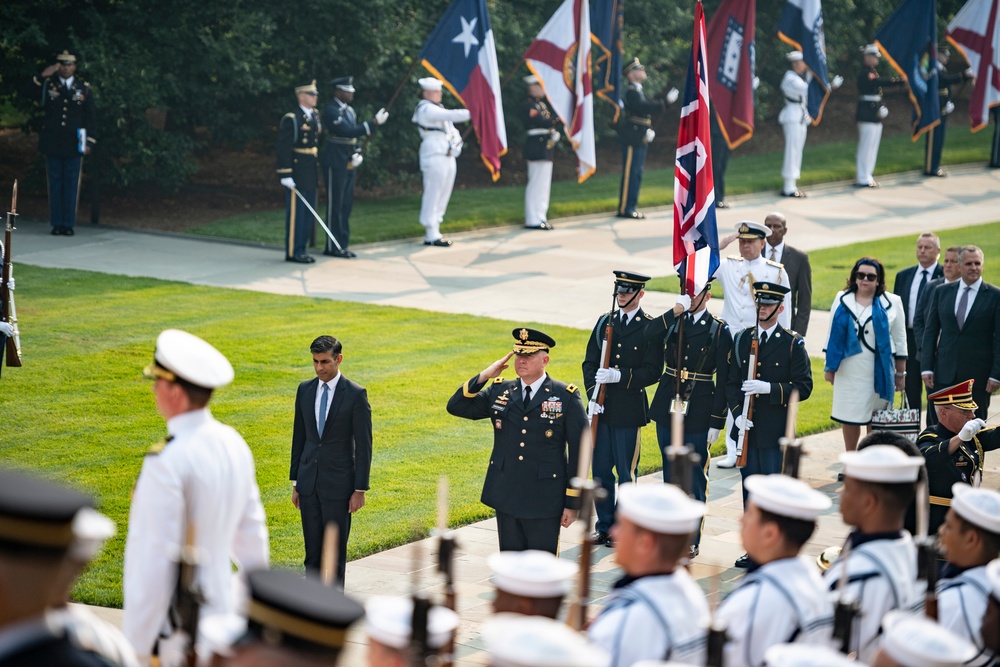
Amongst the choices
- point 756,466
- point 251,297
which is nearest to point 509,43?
point 251,297

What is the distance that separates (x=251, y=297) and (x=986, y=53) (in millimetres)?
15864

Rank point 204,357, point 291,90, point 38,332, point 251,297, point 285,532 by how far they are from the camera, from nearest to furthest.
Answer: point 204,357 < point 285,532 < point 38,332 < point 251,297 < point 291,90

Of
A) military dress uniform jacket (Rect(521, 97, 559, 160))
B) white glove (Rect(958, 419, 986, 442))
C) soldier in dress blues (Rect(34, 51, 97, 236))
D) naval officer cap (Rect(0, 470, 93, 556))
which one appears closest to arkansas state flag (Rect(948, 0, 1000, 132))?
military dress uniform jacket (Rect(521, 97, 559, 160))

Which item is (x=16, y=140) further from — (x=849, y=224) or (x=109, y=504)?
(x=109, y=504)

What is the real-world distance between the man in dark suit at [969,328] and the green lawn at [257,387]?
5.39 feet

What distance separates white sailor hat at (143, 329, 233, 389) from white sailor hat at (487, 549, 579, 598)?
1.49 m

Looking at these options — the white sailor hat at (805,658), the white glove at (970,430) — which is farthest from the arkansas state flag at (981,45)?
the white sailor hat at (805,658)

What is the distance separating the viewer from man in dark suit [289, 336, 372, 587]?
8578 millimetres

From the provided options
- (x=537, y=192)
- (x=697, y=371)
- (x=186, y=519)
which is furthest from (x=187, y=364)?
(x=537, y=192)

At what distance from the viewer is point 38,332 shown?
48.0 ft

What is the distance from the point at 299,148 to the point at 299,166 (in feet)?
0.83

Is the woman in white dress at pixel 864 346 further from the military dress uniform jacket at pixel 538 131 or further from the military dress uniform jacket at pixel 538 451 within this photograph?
the military dress uniform jacket at pixel 538 131

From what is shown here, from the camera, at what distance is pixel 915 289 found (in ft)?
41.5

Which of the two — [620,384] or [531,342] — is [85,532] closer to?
[531,342]
